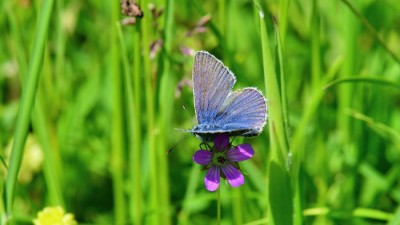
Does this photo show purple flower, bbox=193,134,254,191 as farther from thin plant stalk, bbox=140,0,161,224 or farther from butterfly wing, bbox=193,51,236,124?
thin plant stalk, bbox=140,0,161,224

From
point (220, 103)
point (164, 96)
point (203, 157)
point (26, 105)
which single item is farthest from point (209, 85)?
point (164, 96)

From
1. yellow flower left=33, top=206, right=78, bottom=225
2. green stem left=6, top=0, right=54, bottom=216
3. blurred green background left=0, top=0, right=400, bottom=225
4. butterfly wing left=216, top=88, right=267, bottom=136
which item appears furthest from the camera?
blurred green background left=0, top=0, right=400, bottom=225

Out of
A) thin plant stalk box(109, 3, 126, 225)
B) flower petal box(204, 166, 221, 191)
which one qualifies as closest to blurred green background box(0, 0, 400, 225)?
thin plant stalk box(109, 3, 126, 225)

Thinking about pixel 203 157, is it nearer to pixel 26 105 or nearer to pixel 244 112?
pixel 244 112

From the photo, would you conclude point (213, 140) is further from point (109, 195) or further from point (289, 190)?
point (109, 195)

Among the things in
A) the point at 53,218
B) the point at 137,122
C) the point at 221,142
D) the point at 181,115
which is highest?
the point at 181,115
